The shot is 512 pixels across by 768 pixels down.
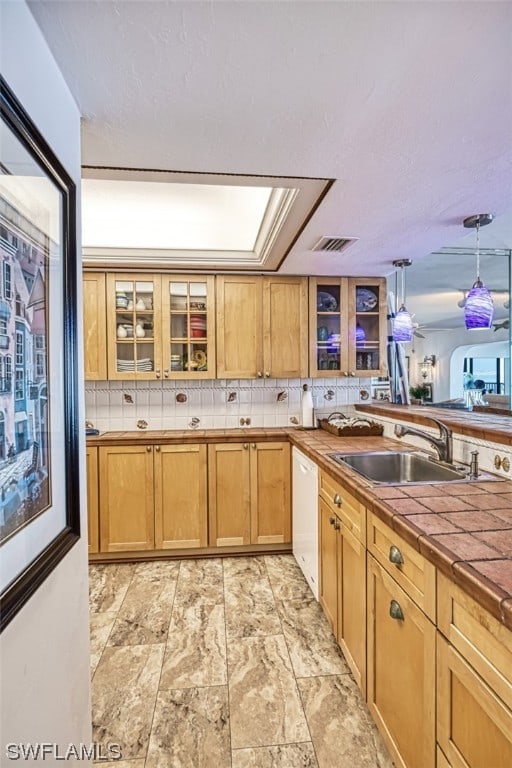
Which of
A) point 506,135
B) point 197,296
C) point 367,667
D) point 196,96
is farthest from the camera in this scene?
point 197,296

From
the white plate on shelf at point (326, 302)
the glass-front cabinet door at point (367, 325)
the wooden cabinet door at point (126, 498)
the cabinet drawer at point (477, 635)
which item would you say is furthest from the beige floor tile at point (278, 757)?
the white plate on shelf at point (326, 302)

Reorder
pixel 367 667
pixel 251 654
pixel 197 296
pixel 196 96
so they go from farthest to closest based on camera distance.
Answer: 1. pixel 197 296
2. pixel 251 654
3. pixel 367 667
4. pixel 196 96

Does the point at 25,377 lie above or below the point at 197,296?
below

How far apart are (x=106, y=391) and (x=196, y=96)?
8.33ft

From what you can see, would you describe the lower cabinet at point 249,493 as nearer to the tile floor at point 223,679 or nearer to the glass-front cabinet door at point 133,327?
the tile floor at point 223,679

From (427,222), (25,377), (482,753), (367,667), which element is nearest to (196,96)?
(25,377)

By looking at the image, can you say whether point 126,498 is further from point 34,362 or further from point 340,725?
point 34,362

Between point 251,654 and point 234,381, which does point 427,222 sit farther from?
point 251,654

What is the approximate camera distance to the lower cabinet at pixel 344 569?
5.09 ft

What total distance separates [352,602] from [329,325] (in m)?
2.16

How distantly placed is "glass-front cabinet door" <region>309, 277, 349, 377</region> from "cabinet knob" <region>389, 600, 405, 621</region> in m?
2.05

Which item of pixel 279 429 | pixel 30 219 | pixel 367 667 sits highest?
pixel 30 219

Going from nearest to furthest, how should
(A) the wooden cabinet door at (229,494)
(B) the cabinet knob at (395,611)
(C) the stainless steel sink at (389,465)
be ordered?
(B) the cabinet knob at (395,611), (C) the stainless steel sink at (389,465), (A) the wooden cabinet door at (229,494)

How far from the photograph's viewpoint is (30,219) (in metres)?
0.84
